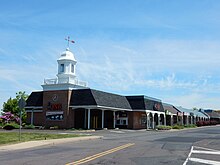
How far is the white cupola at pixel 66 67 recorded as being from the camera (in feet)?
147

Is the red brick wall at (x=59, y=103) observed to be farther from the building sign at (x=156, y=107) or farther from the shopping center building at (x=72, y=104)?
the building sign at (x=156, y=107)

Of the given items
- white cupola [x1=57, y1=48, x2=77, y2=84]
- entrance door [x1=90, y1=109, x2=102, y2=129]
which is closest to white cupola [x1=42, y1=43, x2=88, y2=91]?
white cupola [x1=57, y1=48, x2=77, y2=84]

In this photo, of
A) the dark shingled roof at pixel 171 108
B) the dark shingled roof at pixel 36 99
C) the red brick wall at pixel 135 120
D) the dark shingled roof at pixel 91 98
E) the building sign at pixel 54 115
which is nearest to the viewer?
the dark shingled roof at pixel 91 98

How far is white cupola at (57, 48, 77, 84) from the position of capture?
44750 millimetres

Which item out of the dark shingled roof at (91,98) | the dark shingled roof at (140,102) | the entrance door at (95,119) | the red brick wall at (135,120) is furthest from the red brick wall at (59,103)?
the dark shingled roof at (140,102)

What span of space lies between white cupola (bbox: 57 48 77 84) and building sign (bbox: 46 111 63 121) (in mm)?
4248

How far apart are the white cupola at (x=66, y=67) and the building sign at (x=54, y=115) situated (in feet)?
13.9

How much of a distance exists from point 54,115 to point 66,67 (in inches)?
268

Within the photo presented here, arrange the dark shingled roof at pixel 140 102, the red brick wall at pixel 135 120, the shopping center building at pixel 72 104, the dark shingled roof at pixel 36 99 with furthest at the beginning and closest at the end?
1. the red brick wall at pixel 135 120
2. the dark shingled roof at pixel 140 102
3. the dark shingled roof at pixel 36 99
4. the shopping center building at pixel 72 104

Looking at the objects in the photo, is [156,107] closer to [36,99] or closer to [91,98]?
[91,98]

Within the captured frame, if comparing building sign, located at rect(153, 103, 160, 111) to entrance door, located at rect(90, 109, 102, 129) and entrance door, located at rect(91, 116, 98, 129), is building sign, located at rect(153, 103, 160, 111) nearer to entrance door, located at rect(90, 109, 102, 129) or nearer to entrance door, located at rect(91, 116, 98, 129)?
entrance door, located at rect(90, 109, 102, 129)

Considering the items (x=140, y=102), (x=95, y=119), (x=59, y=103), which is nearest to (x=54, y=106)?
(x=59, y=103)

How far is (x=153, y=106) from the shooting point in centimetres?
5519

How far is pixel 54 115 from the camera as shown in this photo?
44.4 m
